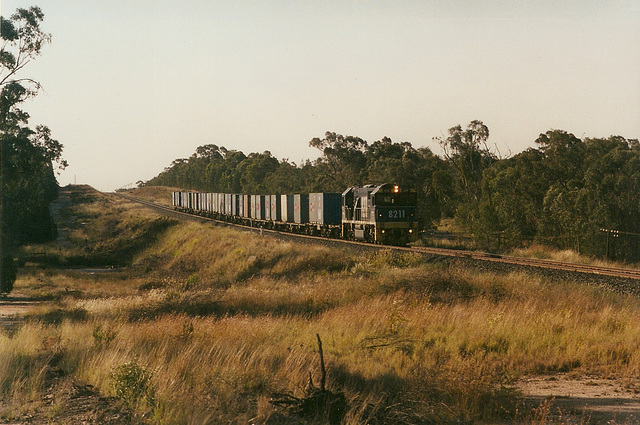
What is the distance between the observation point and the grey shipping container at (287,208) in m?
50.6

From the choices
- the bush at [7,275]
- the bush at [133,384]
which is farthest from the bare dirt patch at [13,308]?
the bush at [133,384]

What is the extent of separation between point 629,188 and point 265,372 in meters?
33.5

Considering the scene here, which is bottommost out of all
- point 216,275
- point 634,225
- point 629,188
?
point 216,275

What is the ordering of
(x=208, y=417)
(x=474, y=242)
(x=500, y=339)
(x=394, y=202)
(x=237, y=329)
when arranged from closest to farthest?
1. (x=208, y=417)
2. (x=500, y=339)
3. (x=237, y=329)
4. (x=394, y=202)
5. (x=474, y=242)

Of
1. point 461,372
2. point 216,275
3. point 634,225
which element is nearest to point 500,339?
point 461,372

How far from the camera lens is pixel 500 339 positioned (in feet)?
40.4

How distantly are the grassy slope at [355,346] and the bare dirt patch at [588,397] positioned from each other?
0.39m

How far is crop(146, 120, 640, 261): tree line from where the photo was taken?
1421 inches

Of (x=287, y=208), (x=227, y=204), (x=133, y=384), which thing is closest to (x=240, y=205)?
(x=227, y=204)

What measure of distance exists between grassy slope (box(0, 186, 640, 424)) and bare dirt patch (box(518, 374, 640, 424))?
392 millimetres

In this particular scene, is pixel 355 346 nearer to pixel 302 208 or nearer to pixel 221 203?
pixel 302 208

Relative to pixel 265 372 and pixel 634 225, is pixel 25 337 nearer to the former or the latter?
pixel 265 372

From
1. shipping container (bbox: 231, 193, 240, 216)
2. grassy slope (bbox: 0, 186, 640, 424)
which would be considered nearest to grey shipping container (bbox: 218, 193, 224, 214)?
shipping container (bbox: 231, 193, 240, 216)

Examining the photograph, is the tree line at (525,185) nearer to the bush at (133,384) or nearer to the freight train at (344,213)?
the freight train at (344,213)
